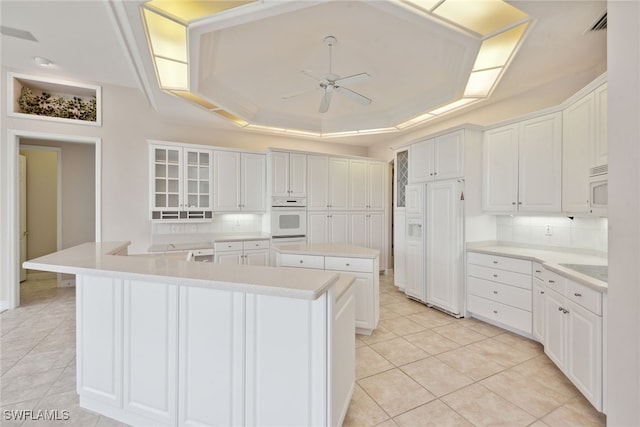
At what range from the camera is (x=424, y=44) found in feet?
9.41

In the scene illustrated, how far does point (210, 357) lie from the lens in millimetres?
1522

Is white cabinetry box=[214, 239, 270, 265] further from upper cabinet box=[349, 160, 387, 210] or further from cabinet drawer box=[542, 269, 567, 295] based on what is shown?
cabinet drawer box=[542, 269, 567, 295]

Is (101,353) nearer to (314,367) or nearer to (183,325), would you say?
(183,325)

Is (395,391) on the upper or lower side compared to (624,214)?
lower

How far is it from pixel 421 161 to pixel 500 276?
1.87 meters

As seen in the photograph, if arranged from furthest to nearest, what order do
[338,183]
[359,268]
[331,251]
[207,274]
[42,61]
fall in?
[338,183] < [42,61] < [331,251] < [359,268] < [207,274]

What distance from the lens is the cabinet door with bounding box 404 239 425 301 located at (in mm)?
4043

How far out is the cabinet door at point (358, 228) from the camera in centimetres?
566

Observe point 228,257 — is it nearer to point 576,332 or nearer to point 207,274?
point 207,274

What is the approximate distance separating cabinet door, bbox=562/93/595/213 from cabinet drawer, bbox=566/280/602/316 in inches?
36.1

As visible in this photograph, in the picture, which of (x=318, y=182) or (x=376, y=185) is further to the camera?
(x=376, y=185)

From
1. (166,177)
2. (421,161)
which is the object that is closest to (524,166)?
(421,161)

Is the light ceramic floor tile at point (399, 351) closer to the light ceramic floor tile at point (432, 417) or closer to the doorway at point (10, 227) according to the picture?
the light ceramic floor tile at point (432, 417)

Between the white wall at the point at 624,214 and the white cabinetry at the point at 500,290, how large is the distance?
2517mm
